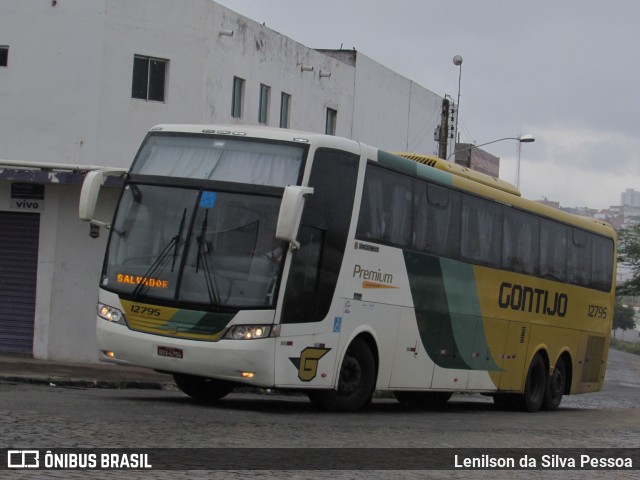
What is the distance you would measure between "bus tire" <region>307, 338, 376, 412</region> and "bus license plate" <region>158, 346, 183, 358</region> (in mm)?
2146

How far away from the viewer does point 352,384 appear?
1479cm

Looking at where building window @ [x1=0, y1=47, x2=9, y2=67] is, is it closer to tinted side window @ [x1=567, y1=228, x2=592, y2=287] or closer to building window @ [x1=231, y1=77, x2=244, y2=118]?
building window @ [x1=231, y1=77, x2=244, y2=118]

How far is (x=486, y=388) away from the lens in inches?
739

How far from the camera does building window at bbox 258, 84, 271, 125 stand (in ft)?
98.1

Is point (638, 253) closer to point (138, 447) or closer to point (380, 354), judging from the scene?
point (380, 354)

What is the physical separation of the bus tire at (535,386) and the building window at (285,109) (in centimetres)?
1251

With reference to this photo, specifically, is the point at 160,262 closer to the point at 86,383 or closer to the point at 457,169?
the point at 86,383

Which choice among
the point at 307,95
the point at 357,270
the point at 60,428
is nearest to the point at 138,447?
the point at 60,428

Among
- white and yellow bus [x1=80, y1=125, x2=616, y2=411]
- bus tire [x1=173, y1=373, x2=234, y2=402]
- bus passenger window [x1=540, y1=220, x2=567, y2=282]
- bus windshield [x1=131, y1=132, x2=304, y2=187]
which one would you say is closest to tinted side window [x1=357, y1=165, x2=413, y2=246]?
white and yellow bus [x1=80, y1=125, x2=616, y2=411]

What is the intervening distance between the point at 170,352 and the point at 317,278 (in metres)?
1.97

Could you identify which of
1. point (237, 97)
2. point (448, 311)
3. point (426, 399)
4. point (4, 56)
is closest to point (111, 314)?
point (448, 311)

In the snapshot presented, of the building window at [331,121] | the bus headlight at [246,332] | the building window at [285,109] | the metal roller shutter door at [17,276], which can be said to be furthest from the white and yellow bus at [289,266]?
the building window at [331,121]

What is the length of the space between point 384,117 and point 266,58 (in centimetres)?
1006

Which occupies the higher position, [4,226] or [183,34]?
[183,34]
